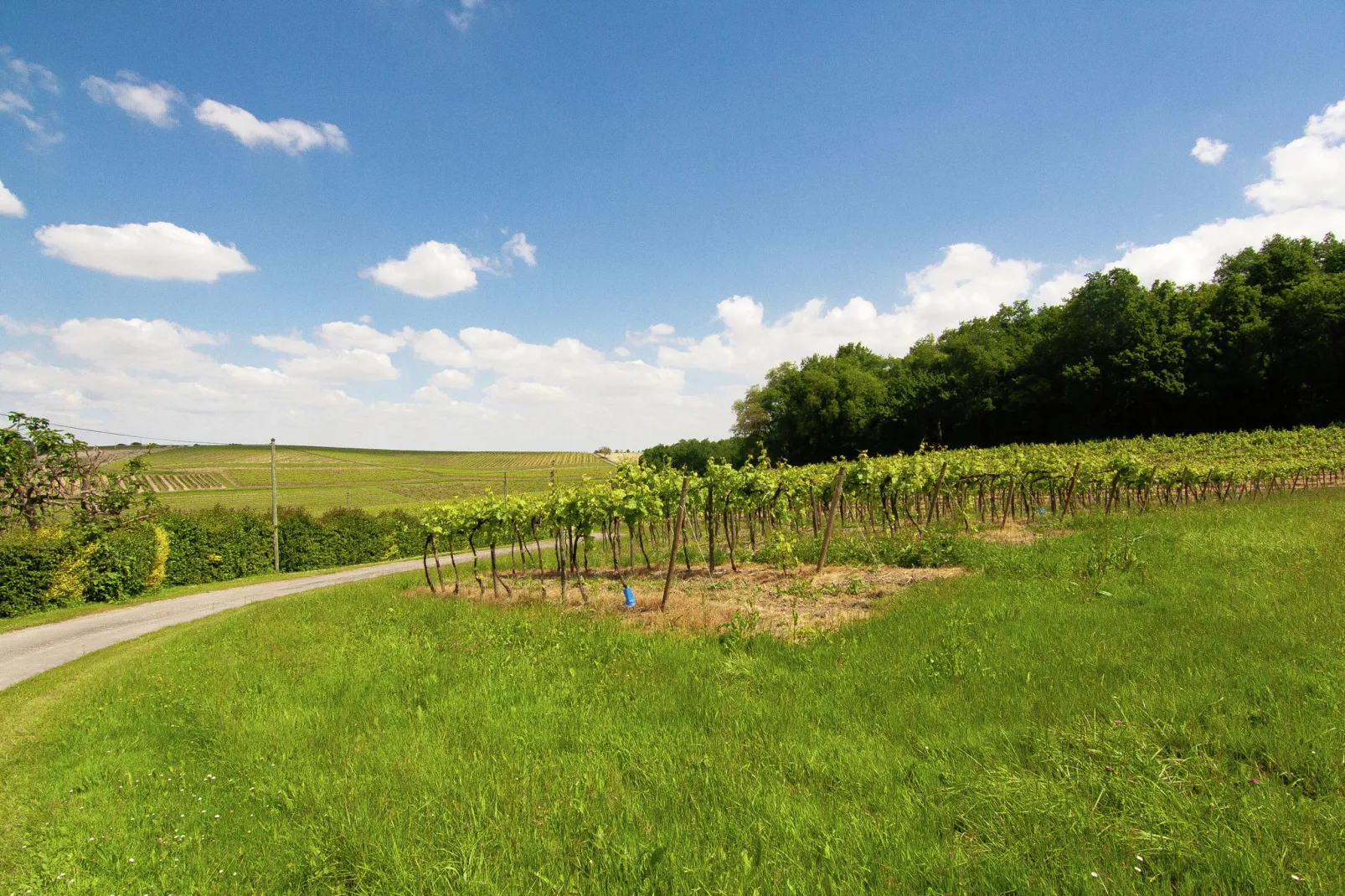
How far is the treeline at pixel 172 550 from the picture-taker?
15570 millimetres

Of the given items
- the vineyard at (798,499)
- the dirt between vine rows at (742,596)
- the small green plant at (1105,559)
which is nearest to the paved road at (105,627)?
the vineyard at (798,499)

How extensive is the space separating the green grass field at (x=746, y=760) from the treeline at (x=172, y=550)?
8713 millimetres

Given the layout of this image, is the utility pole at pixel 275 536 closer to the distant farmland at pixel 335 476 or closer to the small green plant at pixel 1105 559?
the distant farmland at pixel 335 476

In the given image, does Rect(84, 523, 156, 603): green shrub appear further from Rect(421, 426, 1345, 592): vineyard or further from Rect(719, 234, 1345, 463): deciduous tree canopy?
Rect(719, 234, 1345, 463): deciduous tree canopy

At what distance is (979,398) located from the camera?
176ft

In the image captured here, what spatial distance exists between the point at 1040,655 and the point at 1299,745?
199 centimetres

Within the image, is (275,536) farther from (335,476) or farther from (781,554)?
(335,476)

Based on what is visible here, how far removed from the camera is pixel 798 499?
15.8m

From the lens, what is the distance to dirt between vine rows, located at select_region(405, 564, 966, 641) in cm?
751

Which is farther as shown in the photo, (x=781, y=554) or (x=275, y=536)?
(x=275, y=536)

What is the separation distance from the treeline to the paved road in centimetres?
213

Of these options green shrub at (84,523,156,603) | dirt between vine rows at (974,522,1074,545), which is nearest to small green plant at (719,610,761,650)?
dirt between vine rows at (974,522,1074,545)

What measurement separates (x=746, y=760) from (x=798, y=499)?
1226 centimetres

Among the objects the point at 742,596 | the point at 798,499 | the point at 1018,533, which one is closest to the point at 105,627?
the point at 742,596
